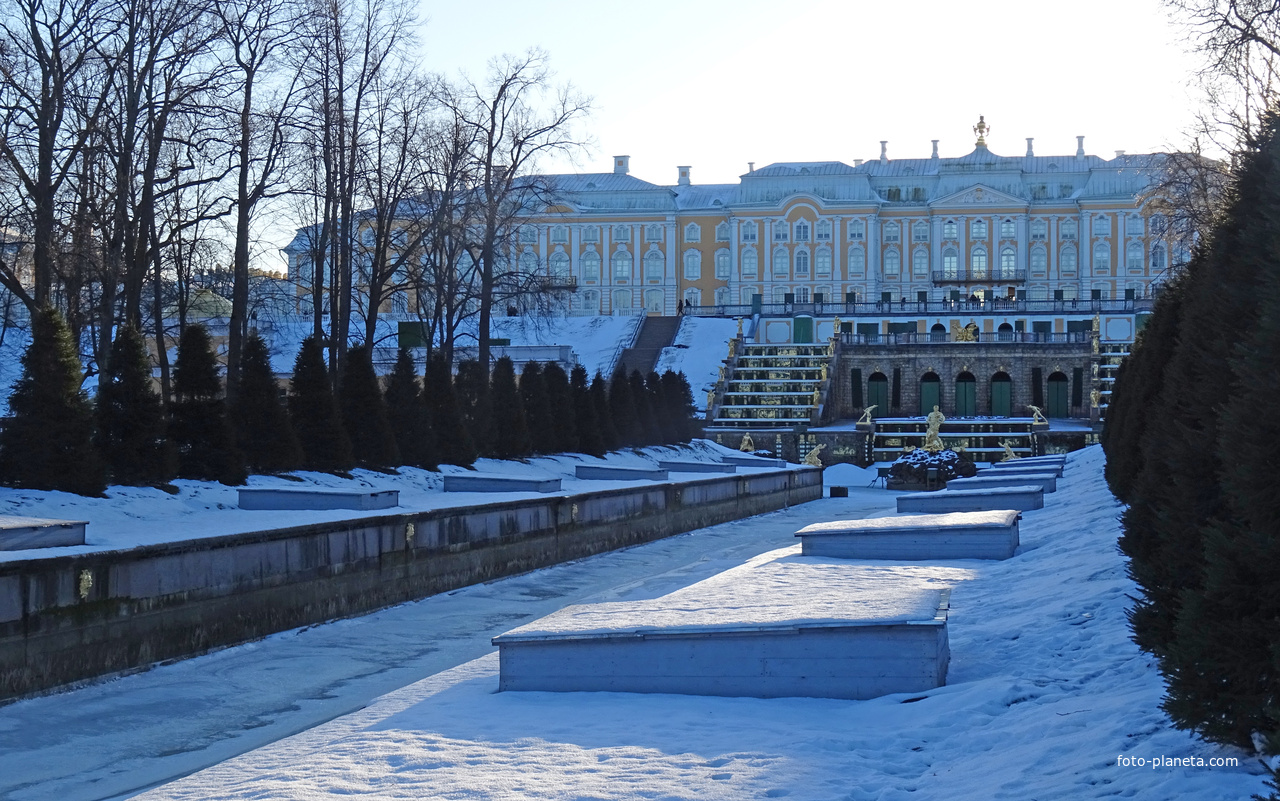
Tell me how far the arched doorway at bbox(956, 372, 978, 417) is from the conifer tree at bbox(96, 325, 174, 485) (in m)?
46.3

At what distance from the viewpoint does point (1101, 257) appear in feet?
255

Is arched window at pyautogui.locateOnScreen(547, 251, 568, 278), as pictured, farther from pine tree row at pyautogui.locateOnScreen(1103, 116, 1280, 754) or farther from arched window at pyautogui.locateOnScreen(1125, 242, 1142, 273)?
pine tree row at pyautogui.locateOnScreen(1103, 116, 1280, 754)

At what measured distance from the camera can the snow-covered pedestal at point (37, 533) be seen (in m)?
10.8

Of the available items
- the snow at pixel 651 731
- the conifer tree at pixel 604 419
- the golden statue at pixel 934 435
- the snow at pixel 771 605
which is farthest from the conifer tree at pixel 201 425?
the golden statue at pixel 934 435

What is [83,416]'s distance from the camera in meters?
13.9

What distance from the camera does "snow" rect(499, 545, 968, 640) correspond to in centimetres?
821

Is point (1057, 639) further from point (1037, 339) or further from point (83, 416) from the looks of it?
point (1037, 339)

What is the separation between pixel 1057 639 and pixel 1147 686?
6.23 ft

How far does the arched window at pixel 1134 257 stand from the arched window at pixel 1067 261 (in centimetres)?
297

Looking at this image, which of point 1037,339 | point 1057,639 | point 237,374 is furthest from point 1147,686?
point 1037,339

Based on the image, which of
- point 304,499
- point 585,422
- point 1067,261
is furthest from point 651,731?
point 1067,261

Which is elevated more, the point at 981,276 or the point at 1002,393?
the point at 981,276

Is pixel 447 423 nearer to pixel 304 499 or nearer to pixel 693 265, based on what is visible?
pixel 304 499

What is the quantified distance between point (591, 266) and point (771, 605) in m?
74.9
